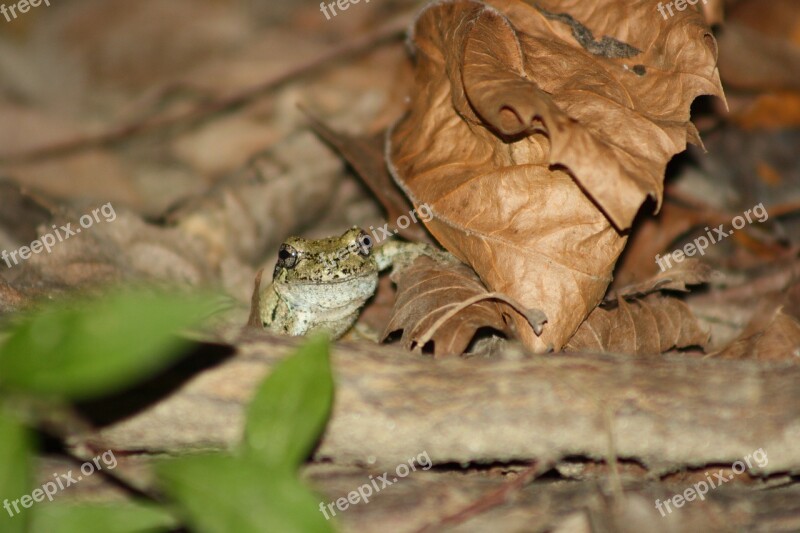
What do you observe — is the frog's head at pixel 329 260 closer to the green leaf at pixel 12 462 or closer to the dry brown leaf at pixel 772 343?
the dry brown leaf at pixel 772 343

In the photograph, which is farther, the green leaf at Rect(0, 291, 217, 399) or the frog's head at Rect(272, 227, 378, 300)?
the frog's head at Rect(272, 227, 378, 300)

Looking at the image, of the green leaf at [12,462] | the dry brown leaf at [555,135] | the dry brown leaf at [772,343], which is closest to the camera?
the green leaf at [12,462]

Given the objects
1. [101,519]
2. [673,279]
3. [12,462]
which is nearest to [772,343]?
[673,279]

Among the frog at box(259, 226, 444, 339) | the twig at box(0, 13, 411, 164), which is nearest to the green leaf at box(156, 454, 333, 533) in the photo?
the frog at box(259, 226, 444, 339)

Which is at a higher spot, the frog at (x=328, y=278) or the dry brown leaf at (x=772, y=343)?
the frog at (x=328, y=278)

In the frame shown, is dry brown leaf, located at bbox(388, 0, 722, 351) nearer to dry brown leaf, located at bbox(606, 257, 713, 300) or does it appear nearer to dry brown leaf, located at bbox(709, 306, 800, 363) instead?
dry brown leaf, located at bbox(606, 257, 713, 300)

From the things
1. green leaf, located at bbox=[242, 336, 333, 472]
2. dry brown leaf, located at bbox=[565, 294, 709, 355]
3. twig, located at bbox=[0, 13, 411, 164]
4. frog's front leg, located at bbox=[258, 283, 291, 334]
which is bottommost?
dry brown leaf, located at bbox=[565, 294, 709, 355]

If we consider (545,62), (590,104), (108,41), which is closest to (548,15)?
(545,62)

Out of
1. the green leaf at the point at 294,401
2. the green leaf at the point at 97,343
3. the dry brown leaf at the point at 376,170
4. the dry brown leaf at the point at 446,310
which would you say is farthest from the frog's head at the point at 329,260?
the green leaf at the point at 97,343

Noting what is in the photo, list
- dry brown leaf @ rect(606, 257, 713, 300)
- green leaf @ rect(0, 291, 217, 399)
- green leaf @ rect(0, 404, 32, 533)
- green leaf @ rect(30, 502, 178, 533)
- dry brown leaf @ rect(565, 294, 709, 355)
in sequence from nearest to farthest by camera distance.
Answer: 1. green leaf @ rect(0, 291, 217, 399)
2. green leaf @ rect(0, 404, 32, 533)
3. green leaf @ rect(30, 502, 178, 533)
4. dry brown leaf @ rect(565, 294, 709, 355)
5. dry brown leaf @ rect(606, 257, 713, 300)
